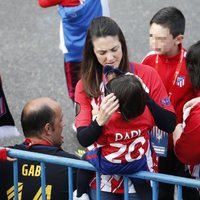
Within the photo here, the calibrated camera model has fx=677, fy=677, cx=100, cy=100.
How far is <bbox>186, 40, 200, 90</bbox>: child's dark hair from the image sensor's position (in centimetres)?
376

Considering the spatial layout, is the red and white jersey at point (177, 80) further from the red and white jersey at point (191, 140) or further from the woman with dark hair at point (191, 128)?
the red and white jersey at point (191, 140)

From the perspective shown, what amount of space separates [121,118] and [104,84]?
0.87ft

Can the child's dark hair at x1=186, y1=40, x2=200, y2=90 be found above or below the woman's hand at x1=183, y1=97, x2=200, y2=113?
above

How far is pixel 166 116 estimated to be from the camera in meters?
3.47

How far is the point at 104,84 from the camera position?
11.7ft

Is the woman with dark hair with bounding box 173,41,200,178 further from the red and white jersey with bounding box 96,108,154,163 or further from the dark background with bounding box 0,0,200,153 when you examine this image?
the dark background with bounding box 0,0,200,153

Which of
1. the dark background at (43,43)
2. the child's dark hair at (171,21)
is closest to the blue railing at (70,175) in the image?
the child's dark hair at (171,21)

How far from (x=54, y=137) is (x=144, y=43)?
328 centimetres

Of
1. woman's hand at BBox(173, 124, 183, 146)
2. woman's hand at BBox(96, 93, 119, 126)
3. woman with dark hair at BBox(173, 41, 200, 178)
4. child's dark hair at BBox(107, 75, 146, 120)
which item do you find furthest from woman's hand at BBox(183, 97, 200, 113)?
woman's hand at BBox(96, 93, 119, 126)

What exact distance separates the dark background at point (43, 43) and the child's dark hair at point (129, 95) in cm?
246

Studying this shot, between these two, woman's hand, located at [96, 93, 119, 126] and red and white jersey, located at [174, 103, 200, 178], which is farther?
red and white jersey, located at [174, 103, 200, 178]

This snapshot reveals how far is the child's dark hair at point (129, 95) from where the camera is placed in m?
3.29

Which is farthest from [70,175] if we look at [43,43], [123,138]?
[43,43]

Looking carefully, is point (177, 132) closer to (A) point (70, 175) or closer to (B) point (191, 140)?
(B) point (191, 140)
